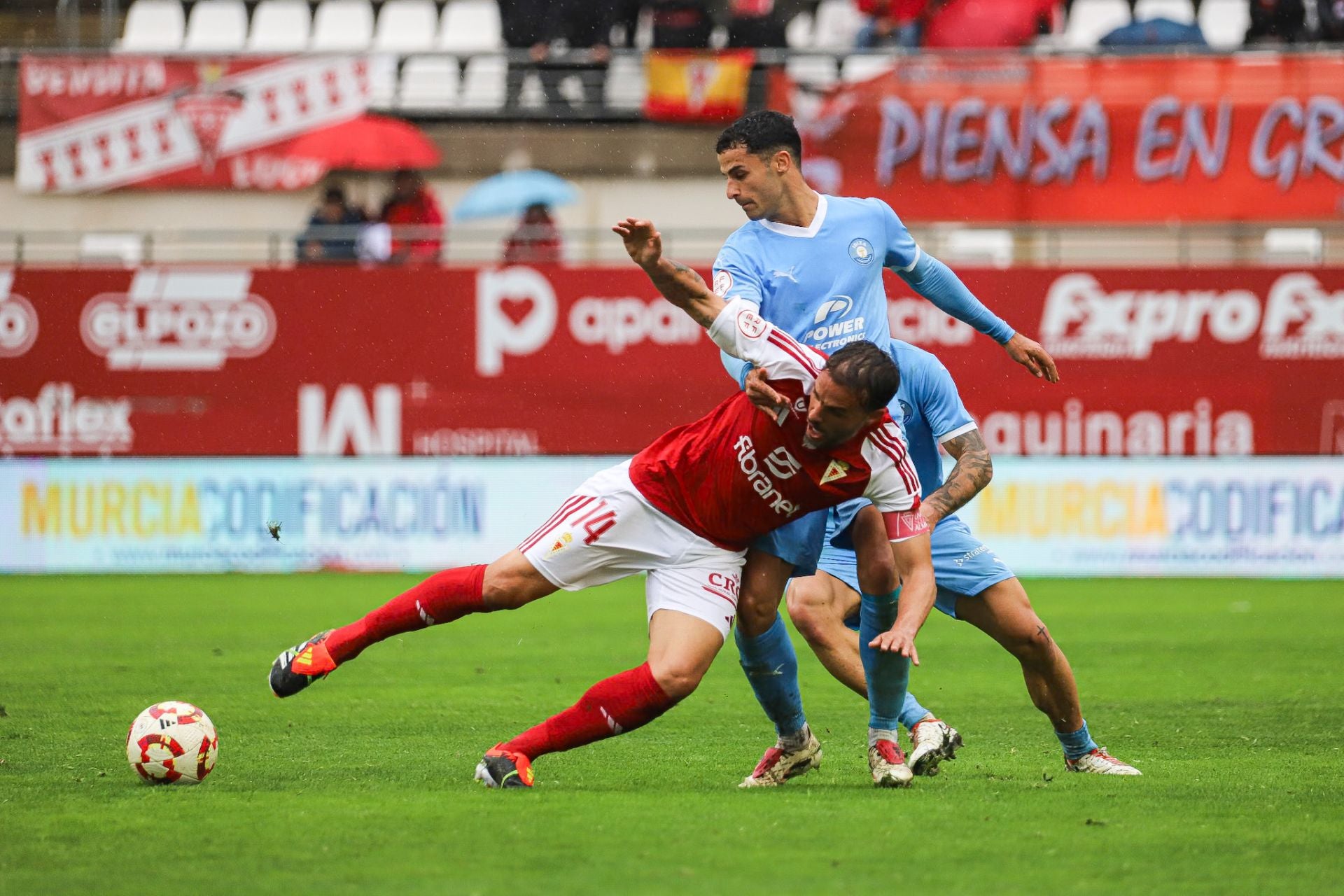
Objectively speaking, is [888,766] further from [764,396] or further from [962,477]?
[764,396]

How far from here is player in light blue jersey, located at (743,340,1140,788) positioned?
248 inches

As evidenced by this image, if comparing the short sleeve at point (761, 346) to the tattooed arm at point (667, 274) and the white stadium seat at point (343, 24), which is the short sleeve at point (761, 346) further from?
the white stadium seat at point (343, 24)

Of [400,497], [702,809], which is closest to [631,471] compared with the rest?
[702,809]

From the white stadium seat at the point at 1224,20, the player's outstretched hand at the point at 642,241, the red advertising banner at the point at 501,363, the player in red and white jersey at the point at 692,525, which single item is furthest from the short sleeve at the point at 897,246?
the white stadium seat at the point at 1224,20

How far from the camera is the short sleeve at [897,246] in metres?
6.50

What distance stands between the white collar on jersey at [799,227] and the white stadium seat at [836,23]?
14.2m

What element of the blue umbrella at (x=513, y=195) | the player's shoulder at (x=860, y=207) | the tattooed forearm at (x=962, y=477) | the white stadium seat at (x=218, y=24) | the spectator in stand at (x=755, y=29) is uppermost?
the white stadium seat at (x=218, y=24)

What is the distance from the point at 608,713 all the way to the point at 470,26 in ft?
56.2

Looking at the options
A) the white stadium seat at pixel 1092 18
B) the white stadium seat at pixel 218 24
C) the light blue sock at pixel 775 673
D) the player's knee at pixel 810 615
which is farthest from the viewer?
the white stadium seat at pixel 218 24

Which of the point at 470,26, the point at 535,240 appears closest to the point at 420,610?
the point at 535,240

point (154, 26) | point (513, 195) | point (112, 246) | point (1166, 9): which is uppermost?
point (1166, 9)

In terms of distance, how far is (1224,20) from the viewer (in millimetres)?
20609

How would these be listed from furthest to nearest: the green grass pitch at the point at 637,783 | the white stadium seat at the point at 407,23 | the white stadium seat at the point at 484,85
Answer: the white stadium seat at the point at 407,23, the white stadium seat at the point at 484,85, the green grass pitch at the point at 637,783

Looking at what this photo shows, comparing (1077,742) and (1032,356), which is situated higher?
(1032,356)
